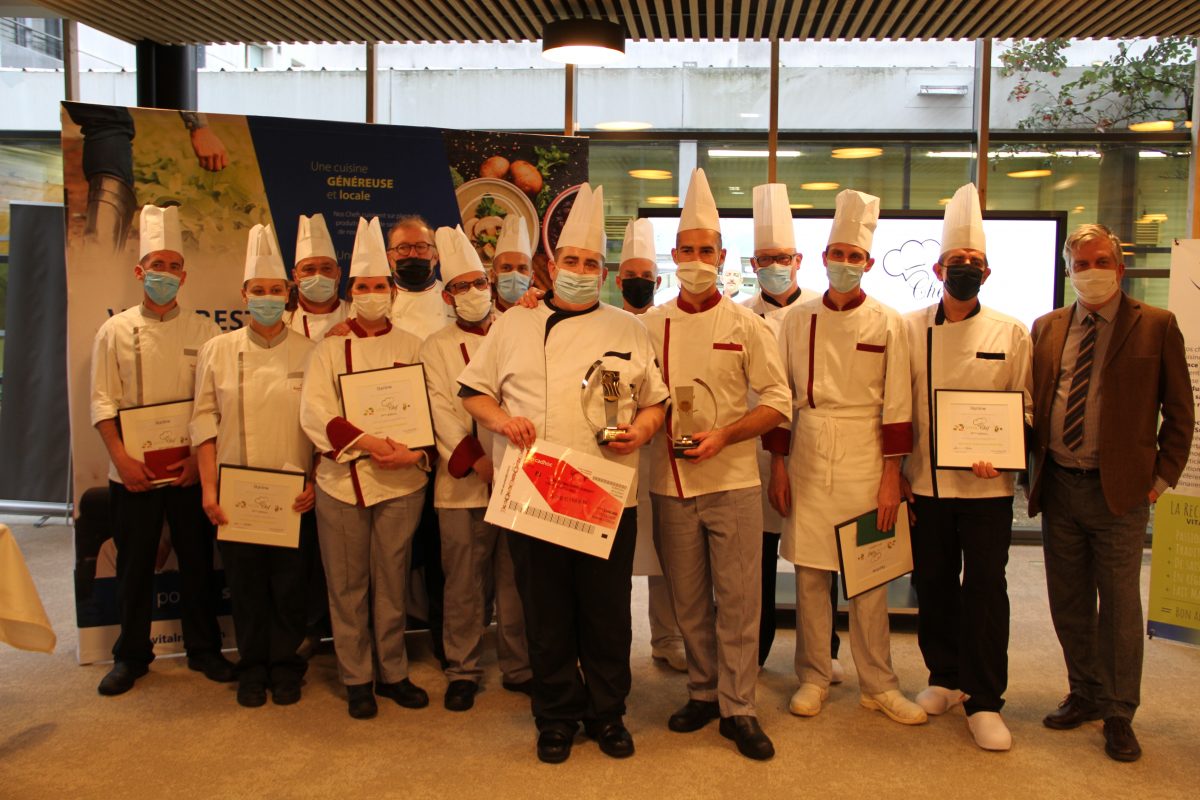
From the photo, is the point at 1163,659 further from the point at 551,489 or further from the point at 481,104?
the point at 481,104

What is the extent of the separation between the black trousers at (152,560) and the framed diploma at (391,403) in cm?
94

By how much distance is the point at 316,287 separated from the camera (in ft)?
12.3

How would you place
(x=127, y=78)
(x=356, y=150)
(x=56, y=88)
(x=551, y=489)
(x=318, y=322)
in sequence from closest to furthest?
(x=551, y=489)
(x=318, y=322)
(x=356, y=150)
(x=127, y=78)
(x=56, y=88)

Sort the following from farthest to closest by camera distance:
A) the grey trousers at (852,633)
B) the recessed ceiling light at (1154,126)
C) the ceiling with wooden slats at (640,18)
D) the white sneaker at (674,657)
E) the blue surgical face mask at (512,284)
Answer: the recessed ceiling light at (1154,126), the ceiling with wooden slats at (640,18), the white sneaker at (674,657), the blue surgical face mask at (512,284), the grey trousers at (852,633)

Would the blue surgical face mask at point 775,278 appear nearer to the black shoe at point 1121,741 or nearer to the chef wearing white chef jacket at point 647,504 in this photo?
the chef wearing white chef jacket at point 647,504

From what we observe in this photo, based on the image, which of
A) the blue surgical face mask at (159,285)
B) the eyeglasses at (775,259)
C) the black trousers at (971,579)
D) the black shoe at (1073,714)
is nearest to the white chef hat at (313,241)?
the blue surgical face mask at (159,285)

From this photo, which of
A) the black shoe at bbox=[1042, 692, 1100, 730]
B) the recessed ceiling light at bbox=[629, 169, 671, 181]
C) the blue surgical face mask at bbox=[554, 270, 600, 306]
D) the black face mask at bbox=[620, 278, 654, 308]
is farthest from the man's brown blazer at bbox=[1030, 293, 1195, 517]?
the recessed ceiling light at bbox=[629, 169, 671, 181]

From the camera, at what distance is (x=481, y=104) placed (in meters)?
6.32

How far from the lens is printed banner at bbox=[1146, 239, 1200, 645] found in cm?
Result: 390

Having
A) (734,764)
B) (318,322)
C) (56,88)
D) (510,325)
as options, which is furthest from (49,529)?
(734,764)

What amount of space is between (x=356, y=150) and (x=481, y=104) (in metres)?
2.14

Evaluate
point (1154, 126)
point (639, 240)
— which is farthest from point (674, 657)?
point (1154, 126)

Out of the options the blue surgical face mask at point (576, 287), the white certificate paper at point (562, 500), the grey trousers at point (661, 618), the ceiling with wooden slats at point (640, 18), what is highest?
the ceiling with wooden slats at point (640, 18)

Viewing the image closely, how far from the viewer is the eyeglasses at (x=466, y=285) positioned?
3682 millimetres
